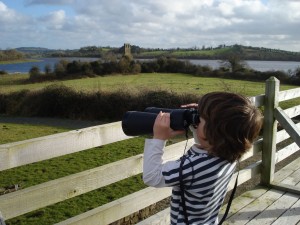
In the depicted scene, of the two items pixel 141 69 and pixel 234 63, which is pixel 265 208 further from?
pixel 141 69

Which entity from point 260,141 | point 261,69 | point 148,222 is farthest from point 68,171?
point 261,69

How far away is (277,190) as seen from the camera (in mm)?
4359

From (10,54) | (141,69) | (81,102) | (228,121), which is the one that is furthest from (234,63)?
(228,121)

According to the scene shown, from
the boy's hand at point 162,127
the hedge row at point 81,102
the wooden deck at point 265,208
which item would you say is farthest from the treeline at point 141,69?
the boy's hand at point 162,127

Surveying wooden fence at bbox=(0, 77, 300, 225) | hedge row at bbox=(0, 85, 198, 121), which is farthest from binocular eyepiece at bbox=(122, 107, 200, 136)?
hedge row at bbox=(0, 85, 198, 121)

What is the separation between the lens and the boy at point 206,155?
1514mm

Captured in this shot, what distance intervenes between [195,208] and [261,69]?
39.8 meters

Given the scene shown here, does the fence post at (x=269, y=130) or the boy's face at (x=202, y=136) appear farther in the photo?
the fence post at (x=269, y=130)

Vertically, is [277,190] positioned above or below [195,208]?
below

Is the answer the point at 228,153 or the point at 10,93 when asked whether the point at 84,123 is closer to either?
the point at 10,93

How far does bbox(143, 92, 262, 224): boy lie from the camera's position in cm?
151

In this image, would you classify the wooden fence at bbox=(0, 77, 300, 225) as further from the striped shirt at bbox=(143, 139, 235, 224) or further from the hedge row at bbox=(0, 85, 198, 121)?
the hedge row at bbox=(0, 85, 198, 121)

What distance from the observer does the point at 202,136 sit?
5.33 ft

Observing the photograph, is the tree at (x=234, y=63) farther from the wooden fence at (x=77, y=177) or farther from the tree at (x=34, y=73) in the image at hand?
the wooden fence at (x=77, y=177)
